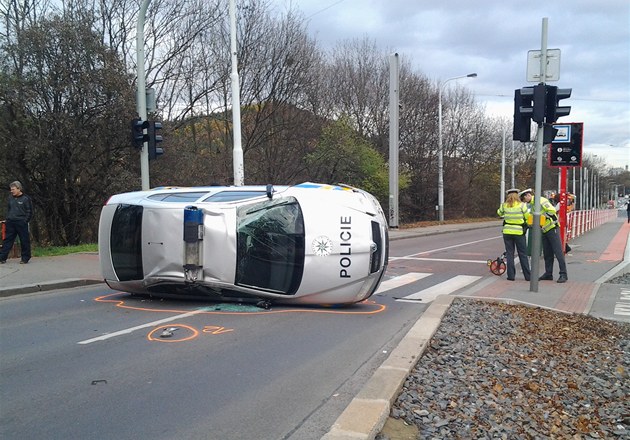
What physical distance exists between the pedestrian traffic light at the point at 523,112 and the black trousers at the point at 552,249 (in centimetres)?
297

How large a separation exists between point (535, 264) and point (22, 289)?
9.08m

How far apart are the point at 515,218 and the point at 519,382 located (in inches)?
279

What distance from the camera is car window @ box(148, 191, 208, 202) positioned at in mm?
8234

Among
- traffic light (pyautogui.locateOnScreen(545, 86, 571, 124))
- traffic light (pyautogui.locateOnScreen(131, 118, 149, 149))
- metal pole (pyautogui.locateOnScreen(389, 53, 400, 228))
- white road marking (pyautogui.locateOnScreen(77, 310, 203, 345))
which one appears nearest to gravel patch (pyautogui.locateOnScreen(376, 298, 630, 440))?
white road marking (pyautogui.locateOnScreen(77, 310, 203, 345))

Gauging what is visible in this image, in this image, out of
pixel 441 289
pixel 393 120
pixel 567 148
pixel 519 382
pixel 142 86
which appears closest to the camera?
pixel 519 382

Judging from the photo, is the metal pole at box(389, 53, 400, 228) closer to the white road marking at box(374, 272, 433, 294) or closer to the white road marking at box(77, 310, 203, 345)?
the white road marking at box(374, 272, 433, 294)

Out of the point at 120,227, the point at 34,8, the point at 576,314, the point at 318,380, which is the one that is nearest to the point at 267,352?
the point at 318,380

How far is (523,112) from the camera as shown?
9.37 meters

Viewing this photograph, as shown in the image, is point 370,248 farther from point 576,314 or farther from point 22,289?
point 22,289

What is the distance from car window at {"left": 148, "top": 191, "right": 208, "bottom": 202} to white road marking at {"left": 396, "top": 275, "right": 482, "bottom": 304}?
3918 millimetres

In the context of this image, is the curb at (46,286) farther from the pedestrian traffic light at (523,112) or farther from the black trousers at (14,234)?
the pedestrian traffic light at (523,112)

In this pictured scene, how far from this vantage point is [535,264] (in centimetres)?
941

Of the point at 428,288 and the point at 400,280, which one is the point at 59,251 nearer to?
the point at 400,280

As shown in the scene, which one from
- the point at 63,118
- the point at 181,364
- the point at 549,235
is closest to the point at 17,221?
the point at 63,118
